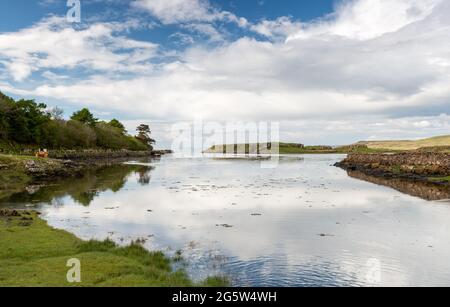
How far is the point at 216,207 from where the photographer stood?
34.8 metres

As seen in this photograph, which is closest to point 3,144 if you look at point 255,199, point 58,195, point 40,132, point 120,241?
point 40,132

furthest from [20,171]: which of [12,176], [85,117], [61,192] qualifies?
[85,117]

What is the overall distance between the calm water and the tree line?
66.5 meters

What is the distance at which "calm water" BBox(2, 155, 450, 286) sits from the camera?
52.9 feet

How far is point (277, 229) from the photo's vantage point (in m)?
24.9

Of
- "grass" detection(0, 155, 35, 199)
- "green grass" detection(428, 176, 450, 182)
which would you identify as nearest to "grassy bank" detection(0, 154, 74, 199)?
"grass" detection(0, 155, 35, 199)

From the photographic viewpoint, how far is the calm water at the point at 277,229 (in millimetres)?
16109

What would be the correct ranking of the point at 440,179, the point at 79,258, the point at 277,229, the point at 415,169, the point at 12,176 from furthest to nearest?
the point at 415,169 < the point at 440,179 < the point at 12,176 < the point at 277,229 < the point at 79,258

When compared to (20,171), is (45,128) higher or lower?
higher

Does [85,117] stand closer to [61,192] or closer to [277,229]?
[61,192]

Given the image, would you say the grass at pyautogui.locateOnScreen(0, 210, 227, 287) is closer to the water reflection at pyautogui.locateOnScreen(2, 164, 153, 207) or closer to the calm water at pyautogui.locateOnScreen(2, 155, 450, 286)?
the calm water at pyautogui.locateOnScreen(2, 155, 450, 286)

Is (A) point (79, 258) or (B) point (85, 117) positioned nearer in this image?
(A) point (79, 258)

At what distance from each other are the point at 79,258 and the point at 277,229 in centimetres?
1341
